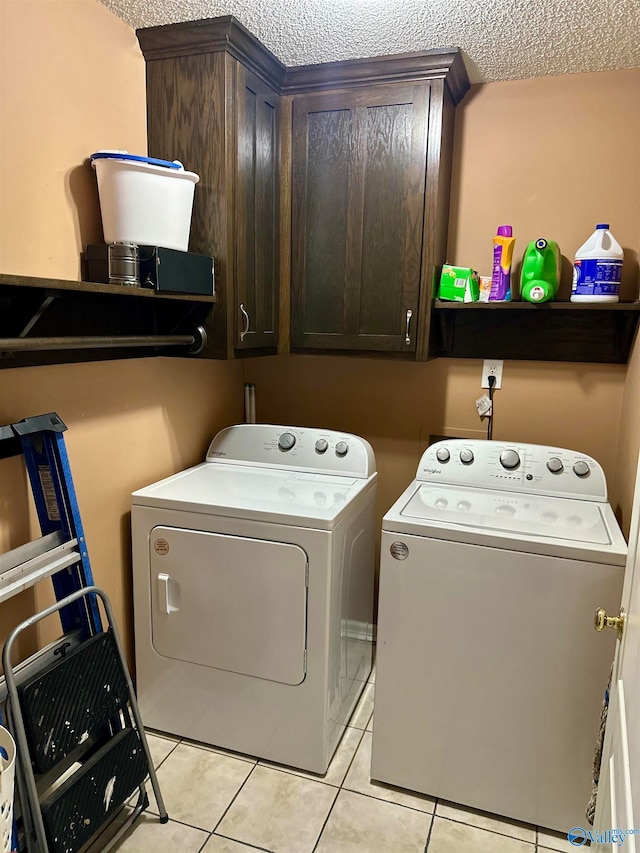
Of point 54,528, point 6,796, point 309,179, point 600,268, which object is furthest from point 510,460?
point 6,796

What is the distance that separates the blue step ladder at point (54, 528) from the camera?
1.53m

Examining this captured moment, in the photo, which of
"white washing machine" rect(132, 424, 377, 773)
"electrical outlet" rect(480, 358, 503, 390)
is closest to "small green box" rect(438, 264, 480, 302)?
"electrical outlet" rect(480, 358, 503, 390)

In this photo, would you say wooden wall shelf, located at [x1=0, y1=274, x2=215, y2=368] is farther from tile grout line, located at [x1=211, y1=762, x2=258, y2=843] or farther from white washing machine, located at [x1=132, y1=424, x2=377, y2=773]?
tile grout line, located at [x1=211, y1=762, x2=258, y2=843]

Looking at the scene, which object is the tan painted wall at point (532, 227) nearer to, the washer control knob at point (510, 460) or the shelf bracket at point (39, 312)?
the washer control knob at point (510, 460)

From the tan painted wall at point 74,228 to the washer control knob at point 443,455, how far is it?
101cm

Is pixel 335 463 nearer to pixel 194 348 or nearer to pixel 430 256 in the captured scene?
pixel 194 348

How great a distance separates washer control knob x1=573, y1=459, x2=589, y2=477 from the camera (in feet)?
6.64

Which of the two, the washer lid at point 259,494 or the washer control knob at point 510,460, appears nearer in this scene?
the washer lid at point 259,494

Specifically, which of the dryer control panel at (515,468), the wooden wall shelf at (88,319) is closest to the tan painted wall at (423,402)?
the dryer control panel at (515,468)

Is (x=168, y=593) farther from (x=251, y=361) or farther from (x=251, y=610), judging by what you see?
(x=251, y=361)

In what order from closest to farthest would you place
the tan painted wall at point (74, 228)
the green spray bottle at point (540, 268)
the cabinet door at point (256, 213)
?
1. the tan painted wall at point (74, 228)
2. the cabinet door at point (256, 213)
3. the green spray bottle at point (540, 268)

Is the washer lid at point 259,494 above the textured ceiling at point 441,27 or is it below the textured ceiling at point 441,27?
below

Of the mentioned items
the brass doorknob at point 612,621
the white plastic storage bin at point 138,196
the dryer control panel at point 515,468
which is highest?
the white plastic storage bin at point 138,196

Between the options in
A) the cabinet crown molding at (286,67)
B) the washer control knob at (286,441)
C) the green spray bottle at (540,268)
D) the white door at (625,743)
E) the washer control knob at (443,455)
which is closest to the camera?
the white door at (625,743)
